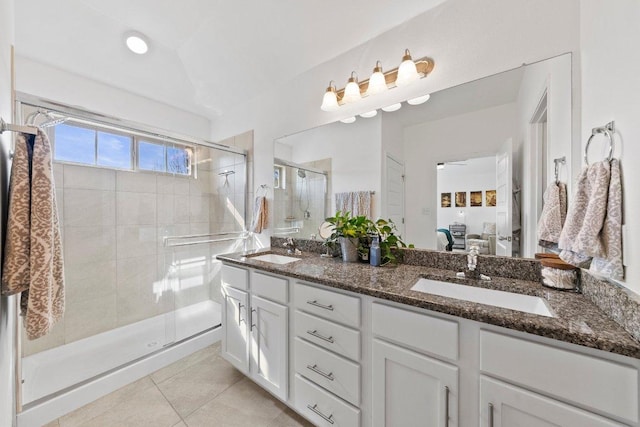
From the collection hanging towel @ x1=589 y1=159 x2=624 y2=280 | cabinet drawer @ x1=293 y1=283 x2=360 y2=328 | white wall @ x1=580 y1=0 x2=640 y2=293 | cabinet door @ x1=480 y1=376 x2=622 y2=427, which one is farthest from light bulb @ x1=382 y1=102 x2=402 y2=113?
cabinet door @ x1=480 y1=376 x2=622 y2=427

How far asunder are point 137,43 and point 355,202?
7.70ft

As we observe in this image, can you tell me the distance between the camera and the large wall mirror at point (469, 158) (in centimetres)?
121

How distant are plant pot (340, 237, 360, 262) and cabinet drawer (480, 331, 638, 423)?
0.88m

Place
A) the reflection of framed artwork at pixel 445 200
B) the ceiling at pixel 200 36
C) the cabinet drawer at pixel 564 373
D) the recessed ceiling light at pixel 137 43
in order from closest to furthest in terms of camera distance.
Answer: the cabinet drawer at pixel 564 373 → the reflection of framed artwork at pixel 445 200 → the ceiling at pixel 200 36 → the recessed ceiling light at pixel 137 43

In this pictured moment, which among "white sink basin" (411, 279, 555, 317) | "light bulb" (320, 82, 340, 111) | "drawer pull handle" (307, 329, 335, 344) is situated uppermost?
"light bulb" (320, 82, 340, 111)

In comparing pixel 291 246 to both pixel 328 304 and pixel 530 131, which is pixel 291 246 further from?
pixel 530 131

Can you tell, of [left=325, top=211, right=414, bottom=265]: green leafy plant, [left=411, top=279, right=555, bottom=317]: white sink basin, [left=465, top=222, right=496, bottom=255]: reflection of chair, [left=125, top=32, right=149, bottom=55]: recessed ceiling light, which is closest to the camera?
[left=411, top=279, right=555, bottom=317]: white sink basin

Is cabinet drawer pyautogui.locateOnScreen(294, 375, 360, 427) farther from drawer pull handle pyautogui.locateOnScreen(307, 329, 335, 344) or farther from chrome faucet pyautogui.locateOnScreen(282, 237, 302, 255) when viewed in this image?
chrome faucet pyautogui.locateOnScreen(282, 237, 302, 255)

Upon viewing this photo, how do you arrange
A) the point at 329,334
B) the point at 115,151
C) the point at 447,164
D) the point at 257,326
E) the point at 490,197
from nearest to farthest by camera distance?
1. the point at 329,334
2. the point at 490,197
3. the point at 447,164
4. the point at 257,326
5. the point at 115,151

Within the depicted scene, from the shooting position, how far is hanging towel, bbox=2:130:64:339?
32.7 inches

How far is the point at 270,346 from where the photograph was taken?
151 cm

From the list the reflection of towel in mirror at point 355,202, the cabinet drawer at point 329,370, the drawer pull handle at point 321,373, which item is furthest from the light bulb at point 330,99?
the drawer pull handle at point 321,373

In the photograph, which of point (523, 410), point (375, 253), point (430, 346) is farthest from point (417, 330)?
point (375, 253)

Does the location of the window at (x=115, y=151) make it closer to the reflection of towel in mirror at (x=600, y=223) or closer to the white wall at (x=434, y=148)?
the white wall at (x=434, y=148)
